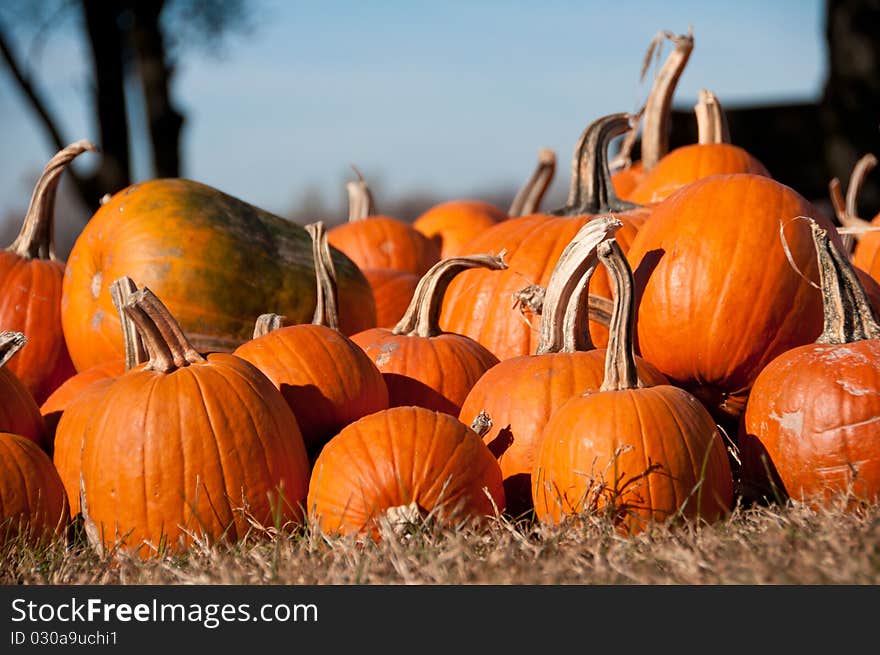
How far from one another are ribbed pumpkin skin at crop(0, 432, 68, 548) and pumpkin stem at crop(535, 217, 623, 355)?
4.74 ft

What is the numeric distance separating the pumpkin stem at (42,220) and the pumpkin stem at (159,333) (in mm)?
1735

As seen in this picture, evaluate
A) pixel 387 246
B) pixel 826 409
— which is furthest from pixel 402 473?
pixel 387 246

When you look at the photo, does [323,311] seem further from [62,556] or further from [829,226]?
[829,226]

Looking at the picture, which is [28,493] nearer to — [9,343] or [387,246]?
[9,343]

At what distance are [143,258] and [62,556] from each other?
155 cm

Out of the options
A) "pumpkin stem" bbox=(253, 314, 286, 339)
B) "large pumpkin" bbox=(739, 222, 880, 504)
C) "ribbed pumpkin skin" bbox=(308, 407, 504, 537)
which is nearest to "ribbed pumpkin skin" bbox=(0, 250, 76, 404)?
"pumpkin stem" bbox=(253, 314, 286, 339)

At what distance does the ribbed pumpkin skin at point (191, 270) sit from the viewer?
4004 millimetres

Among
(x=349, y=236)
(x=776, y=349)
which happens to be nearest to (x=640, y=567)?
(x=776, y=349)

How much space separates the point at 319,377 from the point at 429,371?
1.39 ft

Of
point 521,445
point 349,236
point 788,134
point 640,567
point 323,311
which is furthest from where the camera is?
point 788,134

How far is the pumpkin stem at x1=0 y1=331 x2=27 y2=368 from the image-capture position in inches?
124

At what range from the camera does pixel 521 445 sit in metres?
3.03

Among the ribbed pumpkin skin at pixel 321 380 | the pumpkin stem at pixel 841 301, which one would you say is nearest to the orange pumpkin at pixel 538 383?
the ribbed pumpkin skin at pixel 321 380

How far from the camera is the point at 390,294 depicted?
16.0 ft
